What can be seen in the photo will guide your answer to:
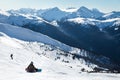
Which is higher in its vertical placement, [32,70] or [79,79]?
[32,70]

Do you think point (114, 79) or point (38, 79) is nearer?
point (38, 79)

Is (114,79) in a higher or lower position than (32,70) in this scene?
lower

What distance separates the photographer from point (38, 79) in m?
23.2

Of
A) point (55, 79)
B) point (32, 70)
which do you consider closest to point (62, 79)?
point (55, 79)

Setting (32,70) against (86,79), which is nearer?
(86,79)

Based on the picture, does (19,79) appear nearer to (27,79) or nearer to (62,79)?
(27,79)

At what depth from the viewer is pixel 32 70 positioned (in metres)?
36.1

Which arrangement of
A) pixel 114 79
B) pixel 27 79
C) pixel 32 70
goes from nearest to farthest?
pixel 27 79, pixel 114 79, pixel 32 70

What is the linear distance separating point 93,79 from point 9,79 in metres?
7.06

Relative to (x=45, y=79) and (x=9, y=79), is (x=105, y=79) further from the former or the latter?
(x=9, y=79)

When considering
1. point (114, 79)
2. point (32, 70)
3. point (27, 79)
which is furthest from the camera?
point (32, 70)

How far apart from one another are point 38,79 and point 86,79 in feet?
13.3

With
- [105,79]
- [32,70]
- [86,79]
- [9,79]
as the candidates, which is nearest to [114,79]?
[105,79]

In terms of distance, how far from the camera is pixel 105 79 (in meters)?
24.4
